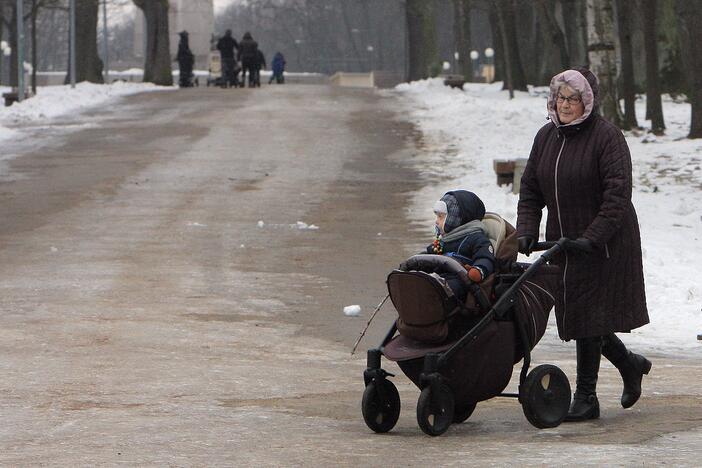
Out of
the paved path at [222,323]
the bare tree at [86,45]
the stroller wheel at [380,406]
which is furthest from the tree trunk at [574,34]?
the stroller wheel at [380,406]

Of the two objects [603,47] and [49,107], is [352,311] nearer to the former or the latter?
[603,47]

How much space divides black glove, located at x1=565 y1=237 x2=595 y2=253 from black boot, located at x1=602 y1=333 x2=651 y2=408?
0.56 meters

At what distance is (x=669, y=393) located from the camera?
8.34 metres

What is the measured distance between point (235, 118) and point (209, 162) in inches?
321

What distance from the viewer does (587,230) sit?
7277 mm

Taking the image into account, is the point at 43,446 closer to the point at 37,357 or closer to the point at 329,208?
the point at 37,357

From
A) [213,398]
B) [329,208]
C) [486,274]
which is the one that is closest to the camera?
[486,274]

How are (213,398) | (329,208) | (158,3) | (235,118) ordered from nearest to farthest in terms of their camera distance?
(213,398), (329,208), (235,118), (158,3)

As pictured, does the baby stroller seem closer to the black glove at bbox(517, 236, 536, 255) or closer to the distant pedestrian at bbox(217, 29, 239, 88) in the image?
the black glove at bbox(517, 236, 536, 255)

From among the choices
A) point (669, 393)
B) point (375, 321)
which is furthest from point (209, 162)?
point (669, 393)

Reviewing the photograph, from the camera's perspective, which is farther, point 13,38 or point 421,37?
point 421,37

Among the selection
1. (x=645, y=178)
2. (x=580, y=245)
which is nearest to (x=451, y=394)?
(x=580, y=245)

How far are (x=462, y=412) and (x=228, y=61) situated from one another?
139 feet

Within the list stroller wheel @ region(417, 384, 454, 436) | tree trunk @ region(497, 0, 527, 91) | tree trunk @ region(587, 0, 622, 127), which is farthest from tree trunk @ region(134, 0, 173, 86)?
stroller wheel @ region(417, 384, 454, 436)
